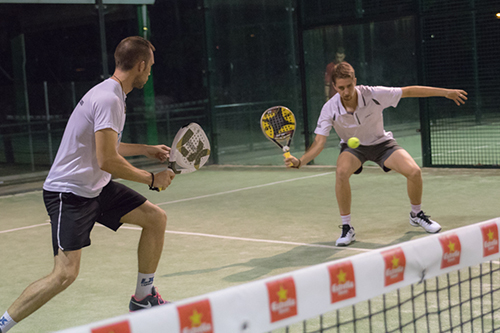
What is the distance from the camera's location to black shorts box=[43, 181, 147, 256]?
3246 mm

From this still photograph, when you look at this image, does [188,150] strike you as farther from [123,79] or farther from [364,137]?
[364,137]

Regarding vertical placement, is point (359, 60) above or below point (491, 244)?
above

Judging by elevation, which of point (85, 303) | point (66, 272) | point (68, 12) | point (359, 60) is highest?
point (68, 12)

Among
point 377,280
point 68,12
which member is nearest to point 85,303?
point 377,280

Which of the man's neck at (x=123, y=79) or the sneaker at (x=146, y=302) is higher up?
the man's neck at (x=123, y=79)

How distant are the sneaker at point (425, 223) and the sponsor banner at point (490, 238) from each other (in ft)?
8.98

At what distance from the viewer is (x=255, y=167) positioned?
Result: 1128 cm

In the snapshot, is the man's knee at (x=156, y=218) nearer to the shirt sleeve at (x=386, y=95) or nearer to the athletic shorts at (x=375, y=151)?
the athletic shorts at (x=375, y=151)

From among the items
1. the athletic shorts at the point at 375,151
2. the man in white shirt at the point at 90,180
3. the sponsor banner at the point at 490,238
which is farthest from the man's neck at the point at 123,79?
the athletic shorts at the point at 375,151

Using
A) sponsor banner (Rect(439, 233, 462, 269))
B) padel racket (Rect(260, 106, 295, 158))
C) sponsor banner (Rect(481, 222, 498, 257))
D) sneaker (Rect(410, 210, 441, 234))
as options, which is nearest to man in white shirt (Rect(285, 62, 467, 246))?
sneaker (Rect(410, 210, 441, 234))

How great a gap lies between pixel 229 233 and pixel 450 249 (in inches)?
142

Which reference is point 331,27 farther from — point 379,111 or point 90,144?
point 90,144

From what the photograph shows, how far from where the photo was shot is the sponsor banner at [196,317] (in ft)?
5.72

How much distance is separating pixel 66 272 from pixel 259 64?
843 cm
